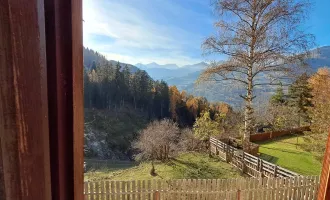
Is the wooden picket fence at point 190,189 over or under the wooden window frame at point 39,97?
under

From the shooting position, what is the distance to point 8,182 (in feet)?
1.08

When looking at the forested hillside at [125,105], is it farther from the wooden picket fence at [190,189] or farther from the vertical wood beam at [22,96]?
the vertical wood beam at [22,96]

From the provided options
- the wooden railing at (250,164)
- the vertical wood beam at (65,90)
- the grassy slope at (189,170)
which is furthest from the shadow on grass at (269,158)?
the vertical wood beam at (65,90)

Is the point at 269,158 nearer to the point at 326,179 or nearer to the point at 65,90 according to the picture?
the point at 326,179

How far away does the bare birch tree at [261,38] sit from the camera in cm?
628

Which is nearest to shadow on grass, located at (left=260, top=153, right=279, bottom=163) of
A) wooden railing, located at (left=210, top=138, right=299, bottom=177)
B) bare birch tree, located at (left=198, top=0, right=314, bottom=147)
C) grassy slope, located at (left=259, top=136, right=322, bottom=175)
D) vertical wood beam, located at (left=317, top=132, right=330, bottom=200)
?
grassy slope, located at (left=259, top=136, right=322, bottom=175)

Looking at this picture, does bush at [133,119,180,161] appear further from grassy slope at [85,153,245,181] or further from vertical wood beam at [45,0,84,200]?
vertical wood beam at [45,0,84,200]

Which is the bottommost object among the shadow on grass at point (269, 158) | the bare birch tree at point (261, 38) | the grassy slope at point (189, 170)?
the shadow on grass at point (269, 158)

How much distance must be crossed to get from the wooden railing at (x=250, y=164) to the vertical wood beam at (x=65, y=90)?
7192 millimetres

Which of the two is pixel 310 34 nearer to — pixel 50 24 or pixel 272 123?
pixel 50 24

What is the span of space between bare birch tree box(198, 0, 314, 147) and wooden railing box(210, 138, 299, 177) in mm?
2534

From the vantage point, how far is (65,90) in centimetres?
40

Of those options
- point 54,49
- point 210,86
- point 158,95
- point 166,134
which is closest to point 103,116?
point 158,95

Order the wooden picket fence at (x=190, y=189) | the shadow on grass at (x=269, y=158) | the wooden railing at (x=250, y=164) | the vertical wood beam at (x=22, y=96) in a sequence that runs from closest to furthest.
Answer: the vertical wood beam at (x=22, y=96) < the wooden picket fence at (x=190, y=189) < the wooden railing at (x=250, y=164) < the shadow on grass at (x=269, y=158)
